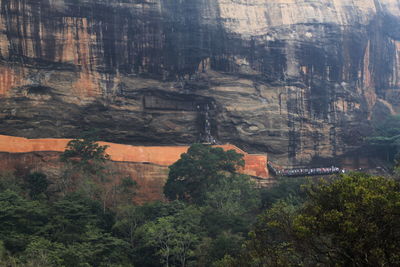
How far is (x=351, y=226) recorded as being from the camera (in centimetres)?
819

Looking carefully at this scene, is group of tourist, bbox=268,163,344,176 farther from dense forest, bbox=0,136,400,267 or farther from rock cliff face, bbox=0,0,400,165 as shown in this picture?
dense forest, bbox=0,136,400,267

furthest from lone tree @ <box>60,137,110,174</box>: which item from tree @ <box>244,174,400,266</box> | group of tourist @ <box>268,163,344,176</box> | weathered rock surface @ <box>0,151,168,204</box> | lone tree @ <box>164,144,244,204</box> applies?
tree @ <box>244,174,400,266</box>

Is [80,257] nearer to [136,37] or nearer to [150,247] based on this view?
[150,247]

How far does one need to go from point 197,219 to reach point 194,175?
4213 millimetres

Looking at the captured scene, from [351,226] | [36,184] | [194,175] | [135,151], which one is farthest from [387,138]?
[351,226]

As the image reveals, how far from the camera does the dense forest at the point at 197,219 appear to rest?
846 centimetres

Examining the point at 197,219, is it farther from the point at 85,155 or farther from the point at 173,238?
the point at 85,155

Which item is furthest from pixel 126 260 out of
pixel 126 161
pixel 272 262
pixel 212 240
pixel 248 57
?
pixel 248 57

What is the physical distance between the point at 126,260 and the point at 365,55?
18.5 meters

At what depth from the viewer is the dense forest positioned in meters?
8.46

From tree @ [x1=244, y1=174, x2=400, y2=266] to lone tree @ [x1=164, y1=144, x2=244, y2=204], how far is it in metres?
11.0

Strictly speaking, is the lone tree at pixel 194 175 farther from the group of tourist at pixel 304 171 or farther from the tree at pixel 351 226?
the tree at pixel 351 226

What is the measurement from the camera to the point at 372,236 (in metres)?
8.16

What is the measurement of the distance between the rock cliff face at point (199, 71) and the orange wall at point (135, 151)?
0.38 metres
